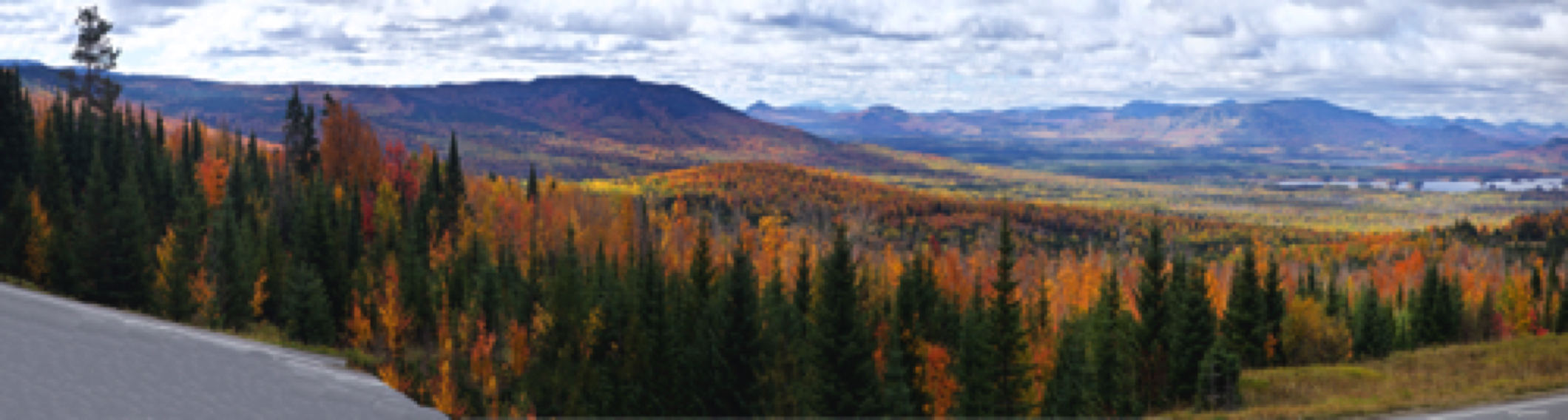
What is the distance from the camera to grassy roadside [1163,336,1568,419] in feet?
90.0

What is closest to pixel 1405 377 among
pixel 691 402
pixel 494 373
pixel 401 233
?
pixel 691 402

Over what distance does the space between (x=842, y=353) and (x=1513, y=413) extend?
120 feet

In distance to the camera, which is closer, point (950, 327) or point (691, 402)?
point (691, 402)

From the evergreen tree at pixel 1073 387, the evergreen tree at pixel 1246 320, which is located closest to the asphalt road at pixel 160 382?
the evergreen tree at pixel 1073 387

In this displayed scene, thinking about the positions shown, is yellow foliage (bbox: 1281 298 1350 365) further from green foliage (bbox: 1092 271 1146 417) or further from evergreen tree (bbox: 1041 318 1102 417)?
evergreen tree (bbox: 1041 318 1102 417)

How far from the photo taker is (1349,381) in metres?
51.3

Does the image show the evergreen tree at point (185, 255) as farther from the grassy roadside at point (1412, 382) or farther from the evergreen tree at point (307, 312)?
the grassy roadside at point (1412, 382)

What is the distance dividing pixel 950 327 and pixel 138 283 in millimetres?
73566

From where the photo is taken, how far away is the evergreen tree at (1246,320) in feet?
233

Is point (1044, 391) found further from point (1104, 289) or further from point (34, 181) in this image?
point (34, 181)

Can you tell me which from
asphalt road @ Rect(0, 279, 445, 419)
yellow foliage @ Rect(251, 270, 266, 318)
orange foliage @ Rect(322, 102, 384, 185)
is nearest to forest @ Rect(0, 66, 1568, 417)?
yellow foliage @ Rect(251, 270, 266, 318)

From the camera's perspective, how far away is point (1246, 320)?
71375 millimetres

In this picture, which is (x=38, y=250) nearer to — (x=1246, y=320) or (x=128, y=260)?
(x=128, y=260)

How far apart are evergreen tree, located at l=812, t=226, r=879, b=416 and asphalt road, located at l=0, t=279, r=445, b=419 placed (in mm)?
36969
